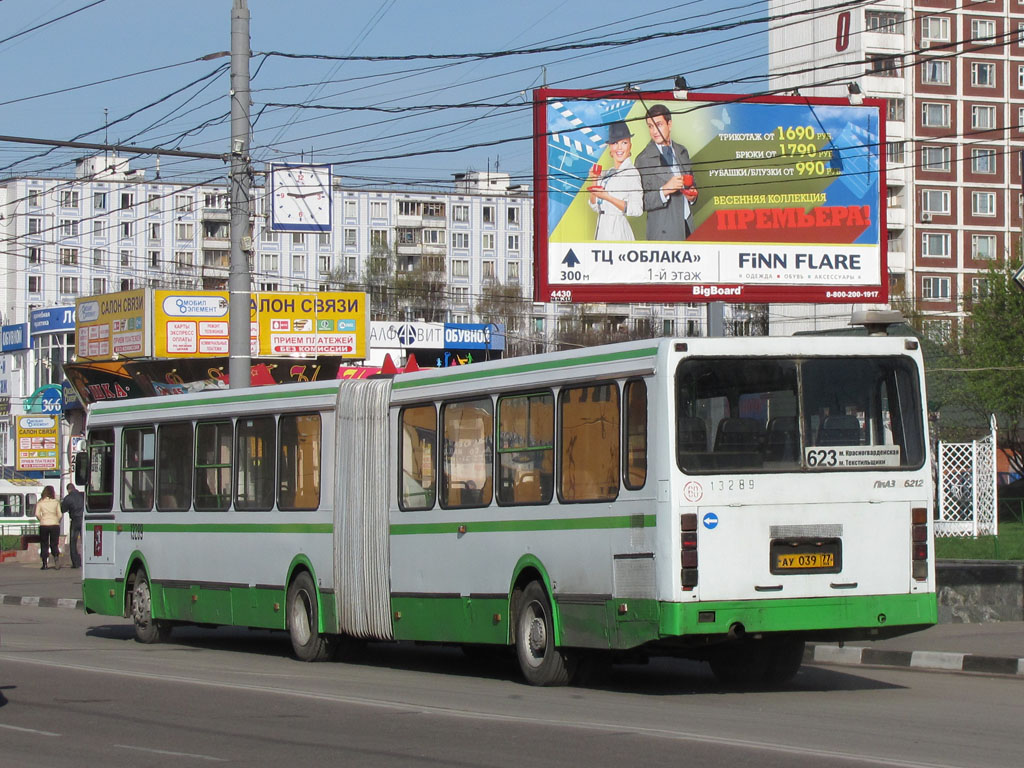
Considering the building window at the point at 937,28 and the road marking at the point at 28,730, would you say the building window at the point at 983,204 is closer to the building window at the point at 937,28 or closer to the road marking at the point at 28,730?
the building window at the point at 937,28

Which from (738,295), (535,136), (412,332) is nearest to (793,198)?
(738,295)

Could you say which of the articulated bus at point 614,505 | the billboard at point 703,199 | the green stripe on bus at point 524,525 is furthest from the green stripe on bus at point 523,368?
the billboard at point 703,199

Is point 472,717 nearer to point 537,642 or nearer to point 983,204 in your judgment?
point 537,642

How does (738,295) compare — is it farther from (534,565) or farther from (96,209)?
(96,209)

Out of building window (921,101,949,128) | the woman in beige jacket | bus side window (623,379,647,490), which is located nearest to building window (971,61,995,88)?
building window (921,101,949,128)

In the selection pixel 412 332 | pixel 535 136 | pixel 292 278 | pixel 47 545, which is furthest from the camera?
pixel 292 278

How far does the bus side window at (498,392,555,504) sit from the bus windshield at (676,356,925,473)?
5.43 ft

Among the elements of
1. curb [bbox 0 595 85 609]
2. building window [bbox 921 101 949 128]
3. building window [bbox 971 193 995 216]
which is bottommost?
curb [bbox 0 595 85 609]

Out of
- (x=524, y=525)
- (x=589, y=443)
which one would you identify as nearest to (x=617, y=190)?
(x=524, y=525)

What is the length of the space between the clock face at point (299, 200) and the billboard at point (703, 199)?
16.5 feet

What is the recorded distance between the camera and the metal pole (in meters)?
23.1

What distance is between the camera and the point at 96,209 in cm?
12412

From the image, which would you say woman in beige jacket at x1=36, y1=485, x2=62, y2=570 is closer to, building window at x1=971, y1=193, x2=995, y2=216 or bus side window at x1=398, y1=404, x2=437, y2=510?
bus side window at x1=398, y1=404, x2=437, y2=510

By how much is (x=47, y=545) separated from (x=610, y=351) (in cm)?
2578
